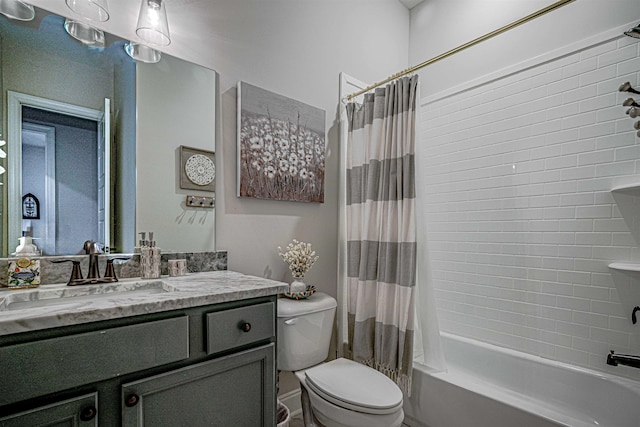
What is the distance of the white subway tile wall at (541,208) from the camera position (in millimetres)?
1766

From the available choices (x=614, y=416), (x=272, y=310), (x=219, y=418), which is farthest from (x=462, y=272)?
(x=219, y=418)

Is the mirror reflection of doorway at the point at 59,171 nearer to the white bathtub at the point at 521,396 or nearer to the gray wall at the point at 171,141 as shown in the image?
the gray wall at the point at 171,141

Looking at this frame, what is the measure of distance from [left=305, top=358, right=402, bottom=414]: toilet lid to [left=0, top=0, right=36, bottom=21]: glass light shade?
186 centimetres

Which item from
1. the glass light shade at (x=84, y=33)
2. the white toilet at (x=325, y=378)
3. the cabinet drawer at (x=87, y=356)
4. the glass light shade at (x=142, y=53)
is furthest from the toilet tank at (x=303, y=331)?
the glass light shade at (x=84, y=33)

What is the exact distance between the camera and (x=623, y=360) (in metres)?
1.60

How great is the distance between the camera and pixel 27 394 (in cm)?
77

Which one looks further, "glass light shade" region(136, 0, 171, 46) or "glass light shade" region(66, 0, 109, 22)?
"glass light shade" region(136, 0, 171, 46)

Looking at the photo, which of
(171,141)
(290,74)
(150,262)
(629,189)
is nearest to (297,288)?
(150,262)

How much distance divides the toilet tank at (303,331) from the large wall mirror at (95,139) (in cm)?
53

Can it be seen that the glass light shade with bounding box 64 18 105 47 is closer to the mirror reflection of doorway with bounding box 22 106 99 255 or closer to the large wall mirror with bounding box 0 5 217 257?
the large wall mirror with bounding box 0 5 217 257

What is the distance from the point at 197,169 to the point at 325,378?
1.18m

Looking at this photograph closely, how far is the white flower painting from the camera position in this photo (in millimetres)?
1794

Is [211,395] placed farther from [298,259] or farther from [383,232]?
[383,232]

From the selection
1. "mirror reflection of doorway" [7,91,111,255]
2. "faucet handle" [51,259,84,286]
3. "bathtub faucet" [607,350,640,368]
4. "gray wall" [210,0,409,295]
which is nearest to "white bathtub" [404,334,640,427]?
"bathtub faucet" [607,350,640,368]
